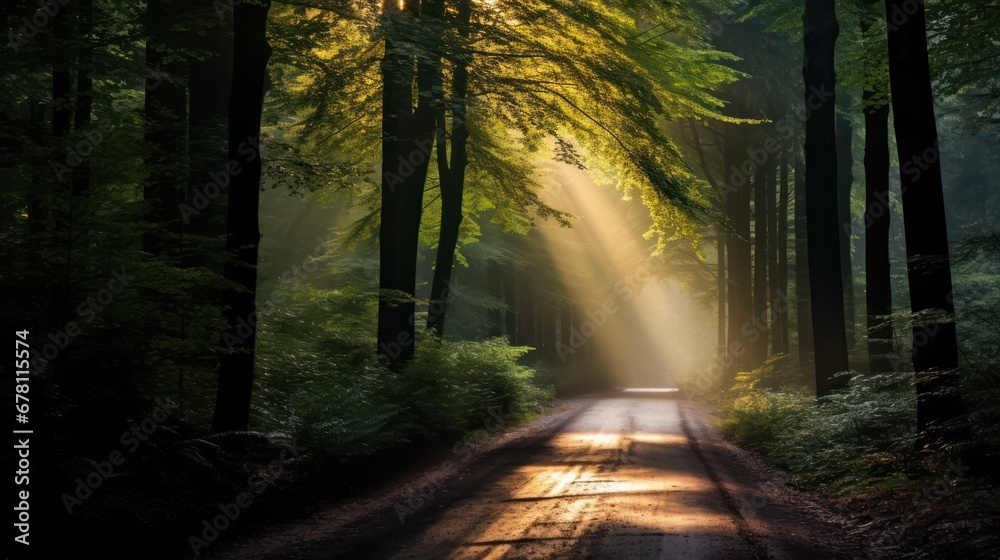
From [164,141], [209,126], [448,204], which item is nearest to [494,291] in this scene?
A: [448,204]

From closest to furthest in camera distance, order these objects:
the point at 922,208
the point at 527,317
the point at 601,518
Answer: the point at 601,518
the point at 922,208
the point at 527,317

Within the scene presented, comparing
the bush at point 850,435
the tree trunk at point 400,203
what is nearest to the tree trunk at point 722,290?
the tree trunk at point 400,203

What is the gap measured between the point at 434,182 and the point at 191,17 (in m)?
11.7

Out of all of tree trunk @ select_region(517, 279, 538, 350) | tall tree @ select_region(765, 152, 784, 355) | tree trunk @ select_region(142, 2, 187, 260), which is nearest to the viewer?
tree trunk @ select_region(142, 2, 187, 260)

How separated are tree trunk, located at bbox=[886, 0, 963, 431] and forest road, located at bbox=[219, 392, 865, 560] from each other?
2.08 m

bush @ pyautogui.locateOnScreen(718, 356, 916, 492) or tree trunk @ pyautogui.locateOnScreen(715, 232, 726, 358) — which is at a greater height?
tree trunk @ pyautogui.locateOnScreen(715, 232, 726, 358)

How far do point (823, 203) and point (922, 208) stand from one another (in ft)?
17.4

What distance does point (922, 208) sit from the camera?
1005 centimetres

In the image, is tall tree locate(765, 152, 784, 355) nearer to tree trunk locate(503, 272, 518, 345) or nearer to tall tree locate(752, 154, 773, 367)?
tall tree locate(752, 154, 773, 367)

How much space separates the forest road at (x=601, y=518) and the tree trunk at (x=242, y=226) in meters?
2.31

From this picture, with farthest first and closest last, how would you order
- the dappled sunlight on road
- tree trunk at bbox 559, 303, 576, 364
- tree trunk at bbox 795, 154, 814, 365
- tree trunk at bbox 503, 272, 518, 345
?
tree trunk at bbox 559, 303, 576, 364 → tree trunk at bbox 503, 272, 518, 345 → tree trunk at bbox 795, 154, 814, 365 → the dappled sunlight on road

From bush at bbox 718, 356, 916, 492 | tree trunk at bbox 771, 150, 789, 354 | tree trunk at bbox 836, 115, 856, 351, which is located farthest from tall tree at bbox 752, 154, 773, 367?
bush at bbox 718, 356, 916, 492

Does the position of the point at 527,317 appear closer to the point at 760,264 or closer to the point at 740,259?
the point at 740,259

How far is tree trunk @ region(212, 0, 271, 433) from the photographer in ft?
32.7
